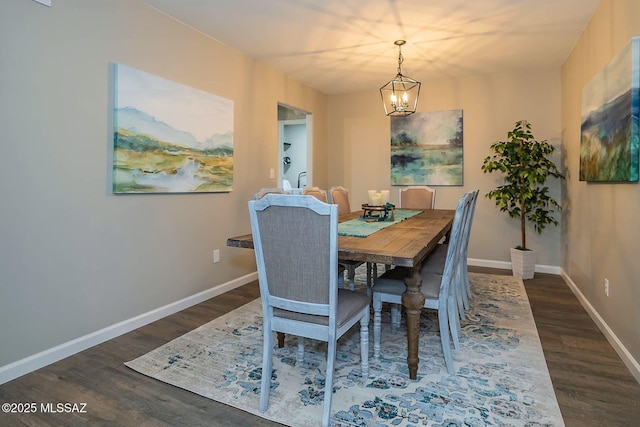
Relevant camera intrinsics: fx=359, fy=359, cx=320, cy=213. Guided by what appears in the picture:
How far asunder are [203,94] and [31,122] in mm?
1414

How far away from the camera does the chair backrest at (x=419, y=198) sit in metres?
4.11

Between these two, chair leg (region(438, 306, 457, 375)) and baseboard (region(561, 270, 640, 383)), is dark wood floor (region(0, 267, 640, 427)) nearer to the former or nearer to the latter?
baseboard (region(561, 270, 640, 383))

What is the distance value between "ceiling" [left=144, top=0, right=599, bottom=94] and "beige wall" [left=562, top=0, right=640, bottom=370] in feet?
0.97

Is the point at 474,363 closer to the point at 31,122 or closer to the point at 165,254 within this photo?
the point at 165,254

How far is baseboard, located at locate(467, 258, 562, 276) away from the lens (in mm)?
4277

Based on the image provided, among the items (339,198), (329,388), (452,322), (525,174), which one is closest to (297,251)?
(329,388)

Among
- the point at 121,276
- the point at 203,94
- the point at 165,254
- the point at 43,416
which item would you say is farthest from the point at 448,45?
the point at 43,416

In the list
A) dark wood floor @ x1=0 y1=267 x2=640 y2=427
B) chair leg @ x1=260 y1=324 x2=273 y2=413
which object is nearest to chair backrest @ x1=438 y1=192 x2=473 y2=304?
dark wood floor @ x1=0 y1=267 x2=640 y2=427

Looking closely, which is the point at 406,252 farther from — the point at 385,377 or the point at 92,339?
the point at 92,339

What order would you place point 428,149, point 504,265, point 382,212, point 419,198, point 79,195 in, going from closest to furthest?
point 79,195 → point 382,212 → point 419,198 → point 504,265 → point 428,149

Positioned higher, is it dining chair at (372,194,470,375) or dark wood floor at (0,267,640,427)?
dining chair at (372,194,470,375)

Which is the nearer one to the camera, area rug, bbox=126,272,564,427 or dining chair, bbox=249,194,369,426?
dining chair, bbox=249,194,369,426

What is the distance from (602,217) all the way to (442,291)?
1625mm

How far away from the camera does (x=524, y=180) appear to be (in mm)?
4020
